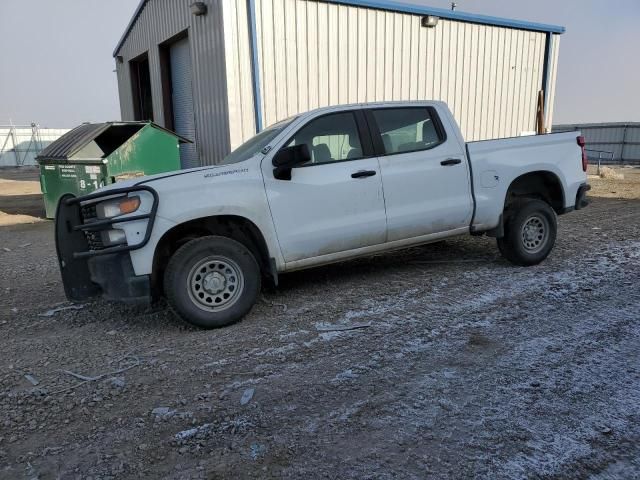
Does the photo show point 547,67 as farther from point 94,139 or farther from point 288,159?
point 288,159

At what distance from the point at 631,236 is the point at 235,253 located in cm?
627

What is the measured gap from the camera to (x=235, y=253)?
432 cm

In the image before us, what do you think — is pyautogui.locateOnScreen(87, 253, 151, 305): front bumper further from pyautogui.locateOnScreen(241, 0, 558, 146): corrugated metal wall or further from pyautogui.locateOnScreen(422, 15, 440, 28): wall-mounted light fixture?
pyautogui.locateOnScreen(422, 15, 440, 28): wall-mounted light fixture

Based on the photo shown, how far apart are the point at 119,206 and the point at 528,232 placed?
14.8ft

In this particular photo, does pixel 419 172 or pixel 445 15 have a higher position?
pixel 445 15

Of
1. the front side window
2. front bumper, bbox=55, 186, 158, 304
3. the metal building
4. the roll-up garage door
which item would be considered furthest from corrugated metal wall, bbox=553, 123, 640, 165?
front bumper, bbox=55, 186, 158, 304

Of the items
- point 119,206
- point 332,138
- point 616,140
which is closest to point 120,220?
point 119,206

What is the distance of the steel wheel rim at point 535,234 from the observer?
582cm

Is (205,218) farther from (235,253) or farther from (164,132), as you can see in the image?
(164,132)

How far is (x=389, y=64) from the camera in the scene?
11523 mm

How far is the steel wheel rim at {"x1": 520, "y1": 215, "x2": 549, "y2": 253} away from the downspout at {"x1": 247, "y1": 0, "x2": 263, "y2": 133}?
19.8 ft

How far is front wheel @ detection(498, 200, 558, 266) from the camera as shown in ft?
18.8

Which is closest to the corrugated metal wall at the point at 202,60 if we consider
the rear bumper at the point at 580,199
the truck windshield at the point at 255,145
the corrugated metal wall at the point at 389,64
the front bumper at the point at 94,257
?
the corrugated metal wall at the point at 389,64

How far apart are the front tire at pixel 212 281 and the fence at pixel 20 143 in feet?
132
